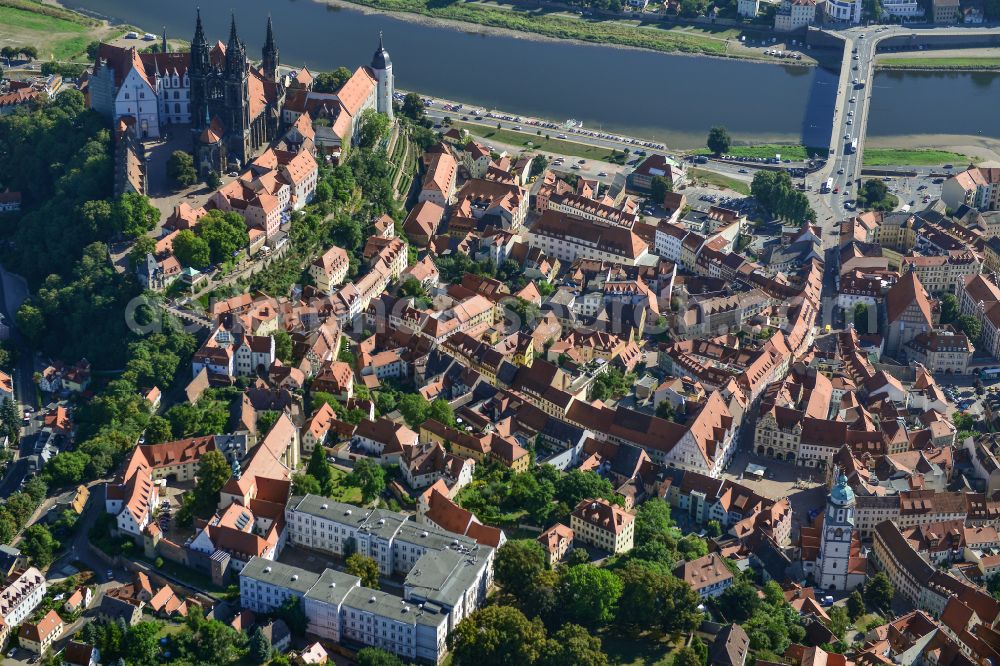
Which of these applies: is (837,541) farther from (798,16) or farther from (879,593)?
(798,16)

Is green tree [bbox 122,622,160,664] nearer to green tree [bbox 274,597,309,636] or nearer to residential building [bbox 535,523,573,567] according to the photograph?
green tree [bbox 274,597,309,636]

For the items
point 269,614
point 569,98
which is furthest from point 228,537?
point 569,98

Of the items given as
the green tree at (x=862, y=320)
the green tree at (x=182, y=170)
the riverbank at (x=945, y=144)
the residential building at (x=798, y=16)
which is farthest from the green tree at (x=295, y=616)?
the residential building at (x=798, y=16)

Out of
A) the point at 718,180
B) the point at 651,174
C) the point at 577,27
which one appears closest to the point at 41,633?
the point at 651,174

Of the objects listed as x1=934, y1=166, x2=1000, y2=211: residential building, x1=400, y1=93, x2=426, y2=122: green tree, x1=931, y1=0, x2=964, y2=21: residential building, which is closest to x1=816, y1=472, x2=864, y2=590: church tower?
x1=934, y1=166, x2=1000, y2=211: residential building

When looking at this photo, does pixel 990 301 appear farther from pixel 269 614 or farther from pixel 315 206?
pixel 269 614

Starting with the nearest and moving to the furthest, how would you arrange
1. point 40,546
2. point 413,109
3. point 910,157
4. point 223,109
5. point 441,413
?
point 40,546
point 441,413
point 223,109
point 413,109
point 910,157
